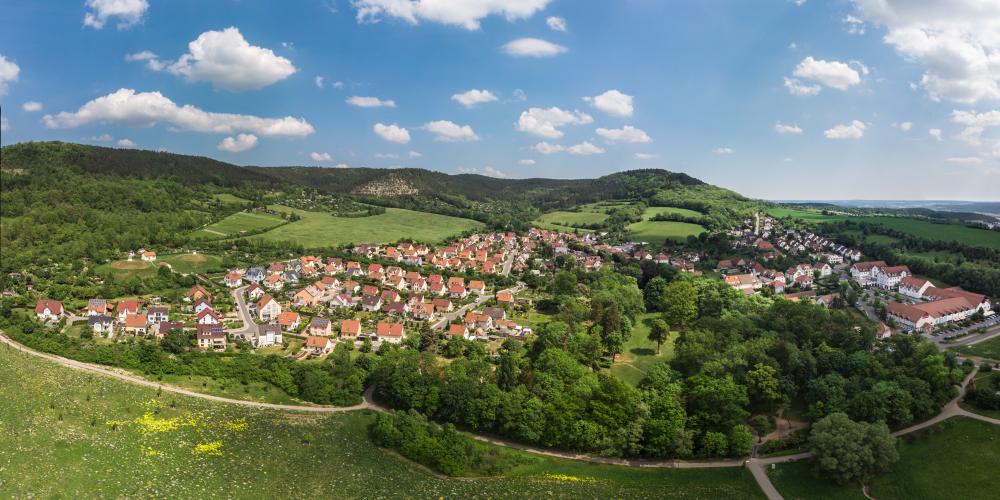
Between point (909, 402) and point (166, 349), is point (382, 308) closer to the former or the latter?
point (166, 349)

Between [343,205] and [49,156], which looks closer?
[49,156]

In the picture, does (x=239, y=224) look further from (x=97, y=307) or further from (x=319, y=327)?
(x=319, y=327)

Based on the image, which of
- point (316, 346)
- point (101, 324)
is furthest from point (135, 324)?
point (316, 346)

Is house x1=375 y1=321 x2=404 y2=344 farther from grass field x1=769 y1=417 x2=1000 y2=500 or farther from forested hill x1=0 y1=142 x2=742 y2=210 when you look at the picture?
forested hill x1=0 y1=142 x2=742 y2=210

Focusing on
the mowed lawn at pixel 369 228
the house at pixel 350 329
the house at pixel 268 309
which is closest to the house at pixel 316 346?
the house at pixel 350 329

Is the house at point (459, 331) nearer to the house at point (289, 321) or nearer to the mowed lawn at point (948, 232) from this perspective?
the house at point (289, 321)

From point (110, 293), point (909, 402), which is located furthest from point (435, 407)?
point (110, 293)
